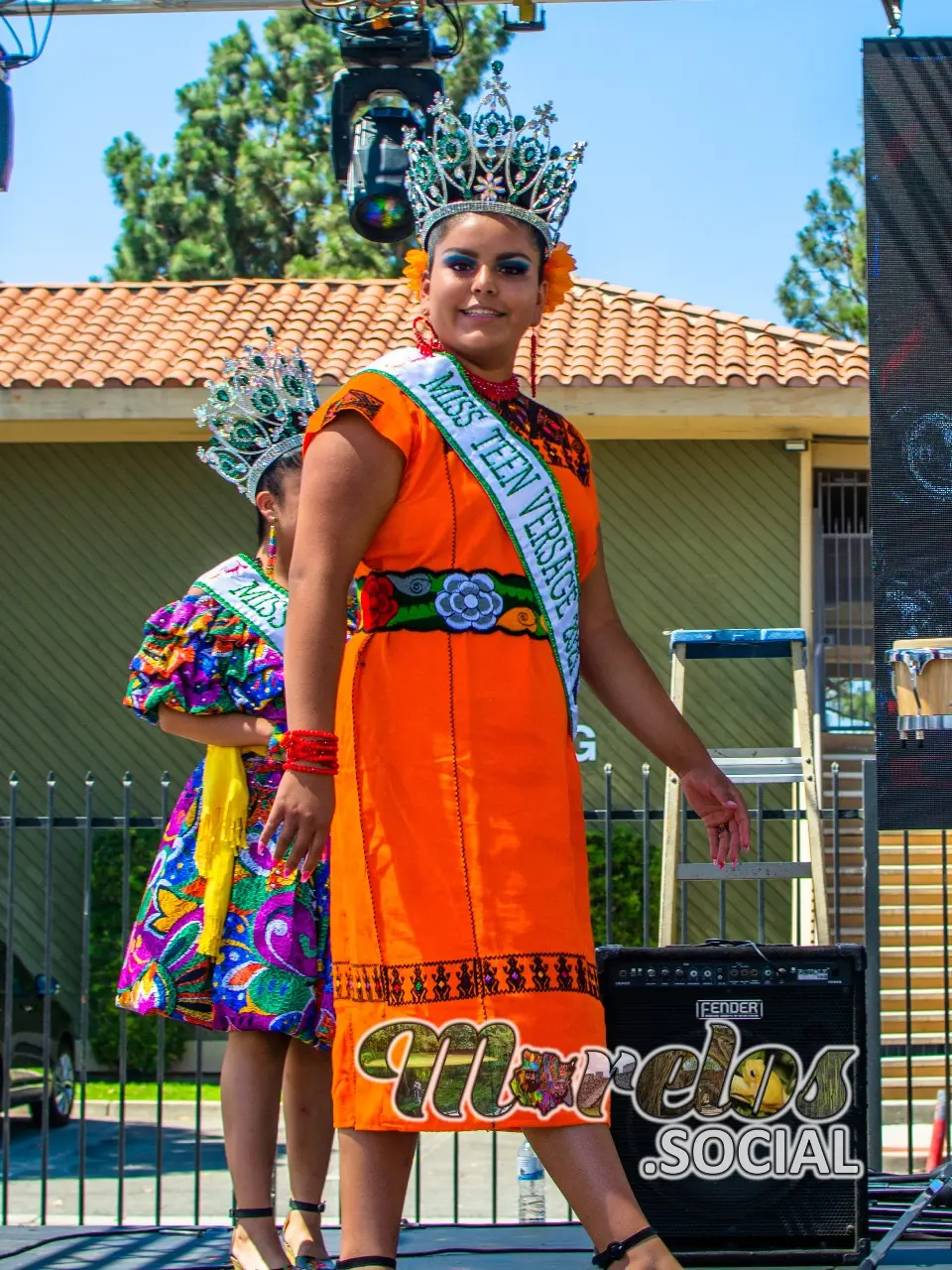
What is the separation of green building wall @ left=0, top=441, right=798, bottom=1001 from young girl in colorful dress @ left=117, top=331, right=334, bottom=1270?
964cm

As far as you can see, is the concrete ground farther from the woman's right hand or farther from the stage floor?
the woman's right hand

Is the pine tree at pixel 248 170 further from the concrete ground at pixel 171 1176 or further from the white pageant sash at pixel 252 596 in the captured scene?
the white pageant sash at pixel 252 596

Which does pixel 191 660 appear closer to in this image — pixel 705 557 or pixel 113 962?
pixel 113 962

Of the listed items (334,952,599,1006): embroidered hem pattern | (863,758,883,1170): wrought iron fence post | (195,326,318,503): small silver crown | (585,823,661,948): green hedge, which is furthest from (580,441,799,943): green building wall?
(334,952,599,1006): embroidered hem pattern

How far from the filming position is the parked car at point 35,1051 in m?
9.64

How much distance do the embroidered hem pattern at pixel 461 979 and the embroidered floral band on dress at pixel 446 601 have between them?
517 millimetres

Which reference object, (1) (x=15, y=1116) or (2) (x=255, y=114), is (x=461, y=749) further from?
(2) (x=255, y=114)

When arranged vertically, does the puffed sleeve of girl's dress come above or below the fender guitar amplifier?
above

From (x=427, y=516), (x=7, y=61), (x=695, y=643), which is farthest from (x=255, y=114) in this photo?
(x=427, y=516)

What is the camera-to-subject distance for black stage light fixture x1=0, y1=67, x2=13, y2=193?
22.1 ft

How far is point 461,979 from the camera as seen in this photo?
2.68 meters

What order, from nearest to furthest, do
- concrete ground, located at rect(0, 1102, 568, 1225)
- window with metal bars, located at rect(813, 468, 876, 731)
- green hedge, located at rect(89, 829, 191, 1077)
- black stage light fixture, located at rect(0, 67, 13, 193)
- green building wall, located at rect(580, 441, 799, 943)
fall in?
1. black stage light fixture, located at rect(0, 67, 13, 193)
2. concrete ground, located at rect(0, 1102, 568, 1225)
3. green hedge, located at rect(89, 829, 191, 1077)
4. green building wall, located at rect(580, 441, 799, 943)
5. window with metal bars, located at rect(813, 468, 876, 731)

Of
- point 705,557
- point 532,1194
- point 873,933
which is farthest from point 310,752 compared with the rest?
point 705,557

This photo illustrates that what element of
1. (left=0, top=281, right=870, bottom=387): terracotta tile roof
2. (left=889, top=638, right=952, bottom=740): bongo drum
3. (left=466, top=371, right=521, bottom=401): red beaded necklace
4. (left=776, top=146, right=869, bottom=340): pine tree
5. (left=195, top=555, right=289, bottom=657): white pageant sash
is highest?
(left=776, top=146, right=869, bottom=340): pine tree
